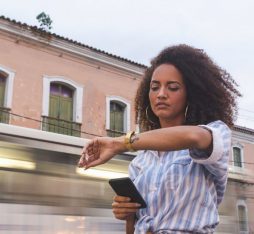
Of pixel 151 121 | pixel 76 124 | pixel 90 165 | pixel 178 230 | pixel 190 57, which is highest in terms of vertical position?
pixel 76 124

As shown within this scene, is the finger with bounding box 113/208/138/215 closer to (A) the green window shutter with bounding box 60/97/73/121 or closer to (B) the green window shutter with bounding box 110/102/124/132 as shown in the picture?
(A) the green window shutter with bounding box 60/97/73/121

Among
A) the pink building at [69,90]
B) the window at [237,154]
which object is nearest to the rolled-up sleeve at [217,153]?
the pink building at [69,90]

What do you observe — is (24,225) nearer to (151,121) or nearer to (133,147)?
(151,121)

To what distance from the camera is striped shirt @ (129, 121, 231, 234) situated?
5.75 feet

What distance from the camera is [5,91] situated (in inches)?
602

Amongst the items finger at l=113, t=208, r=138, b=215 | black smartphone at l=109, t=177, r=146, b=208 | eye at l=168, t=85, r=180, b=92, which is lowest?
finger at l=113, t=208, r=138, b=215

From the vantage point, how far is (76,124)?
16.5 metres

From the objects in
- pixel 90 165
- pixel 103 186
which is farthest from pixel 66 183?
pixel 90 165

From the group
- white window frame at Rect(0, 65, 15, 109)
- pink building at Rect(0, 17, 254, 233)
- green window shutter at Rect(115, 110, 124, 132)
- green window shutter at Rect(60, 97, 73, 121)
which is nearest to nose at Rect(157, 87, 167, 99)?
pink building at Rect(0, 17, 254, 233)

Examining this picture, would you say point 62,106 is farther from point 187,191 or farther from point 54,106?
point 187,191

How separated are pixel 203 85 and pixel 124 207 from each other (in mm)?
534

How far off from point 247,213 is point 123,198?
250 inches

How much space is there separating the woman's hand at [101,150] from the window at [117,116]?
15813 millimetres

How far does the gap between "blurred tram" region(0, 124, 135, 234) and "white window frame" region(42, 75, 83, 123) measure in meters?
10.3
